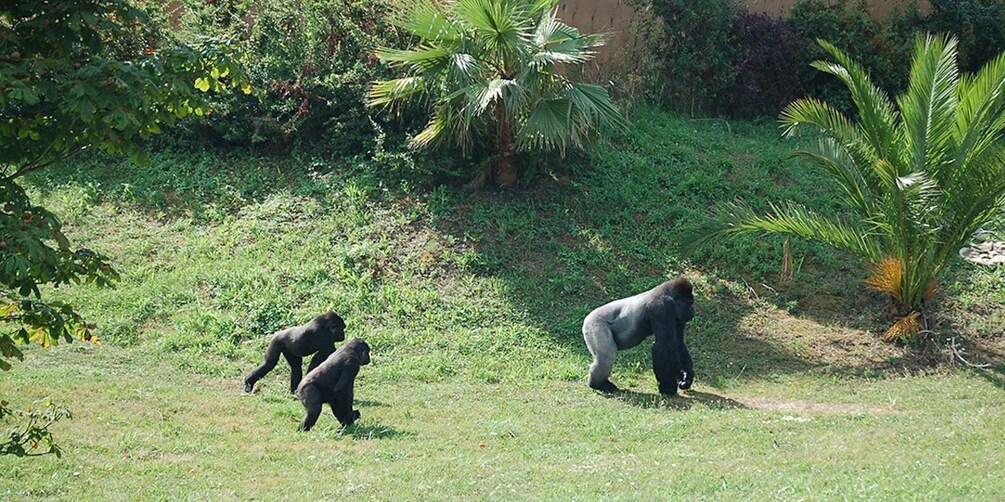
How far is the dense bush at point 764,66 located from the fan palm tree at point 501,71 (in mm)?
7500

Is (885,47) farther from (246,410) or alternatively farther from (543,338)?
(246,410)

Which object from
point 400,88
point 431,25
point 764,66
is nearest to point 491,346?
point 400,88

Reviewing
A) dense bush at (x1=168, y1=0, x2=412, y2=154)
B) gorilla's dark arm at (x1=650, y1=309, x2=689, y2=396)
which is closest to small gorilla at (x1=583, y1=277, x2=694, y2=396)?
gorilla's dark arm at (x1=650, y1=309, x2=689, y2=396)

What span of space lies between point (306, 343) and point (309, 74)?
916cm

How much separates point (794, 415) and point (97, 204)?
1259 centimetres

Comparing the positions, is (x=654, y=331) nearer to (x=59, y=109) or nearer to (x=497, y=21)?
(x=497, y=21)

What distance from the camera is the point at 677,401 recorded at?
1229 cm

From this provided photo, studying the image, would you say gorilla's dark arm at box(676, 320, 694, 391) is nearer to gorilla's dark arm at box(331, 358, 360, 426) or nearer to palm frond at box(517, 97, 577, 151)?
palm frond at box(517, 97, 577, 151)

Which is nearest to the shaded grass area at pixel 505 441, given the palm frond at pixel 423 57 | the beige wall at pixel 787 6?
the palm frond at pixel 423 57

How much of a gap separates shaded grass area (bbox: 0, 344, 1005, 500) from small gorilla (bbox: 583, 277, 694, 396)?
292mm

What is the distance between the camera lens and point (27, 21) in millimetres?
6289

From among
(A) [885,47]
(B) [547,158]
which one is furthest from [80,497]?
(A) [885,47]

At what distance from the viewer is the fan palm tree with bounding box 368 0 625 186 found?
15859 mm

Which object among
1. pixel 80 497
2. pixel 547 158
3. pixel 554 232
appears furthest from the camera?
pixel 547 158
